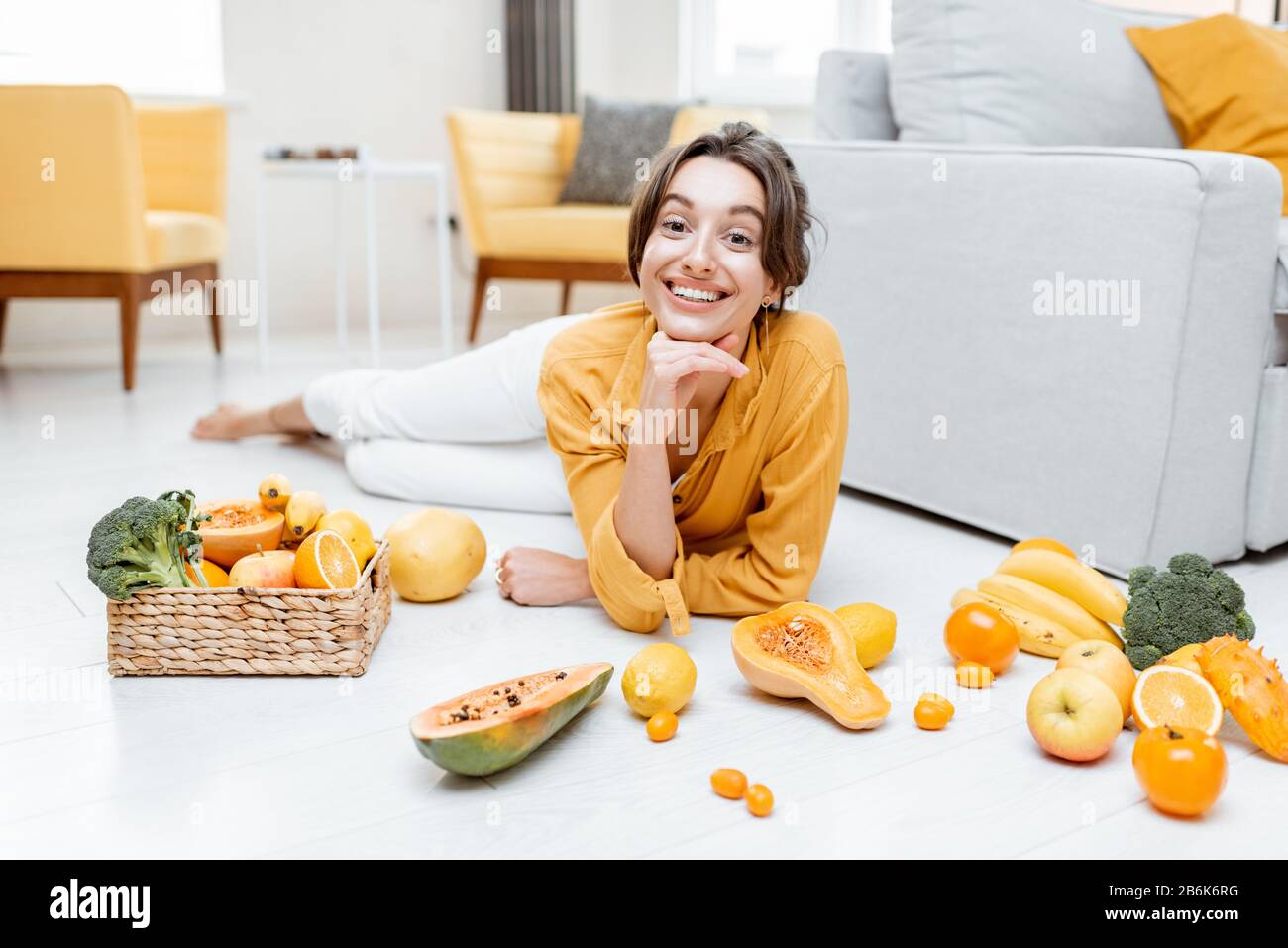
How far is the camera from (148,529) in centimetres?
152

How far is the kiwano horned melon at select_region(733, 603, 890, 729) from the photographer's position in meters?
1.46

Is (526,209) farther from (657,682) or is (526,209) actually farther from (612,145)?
(657,682)

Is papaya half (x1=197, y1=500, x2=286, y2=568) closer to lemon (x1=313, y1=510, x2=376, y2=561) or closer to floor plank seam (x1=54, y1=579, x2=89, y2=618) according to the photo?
lemon (x1=313, y1=510, x2=376, y2=561)

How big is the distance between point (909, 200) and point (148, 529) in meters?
1.49

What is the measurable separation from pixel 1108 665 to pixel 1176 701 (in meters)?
0.09

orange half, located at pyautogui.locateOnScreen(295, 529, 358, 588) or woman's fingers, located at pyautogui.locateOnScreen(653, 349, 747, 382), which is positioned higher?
woman's fingers, located at pyautogui.locateOnScreen(653, 349, 747, 382)

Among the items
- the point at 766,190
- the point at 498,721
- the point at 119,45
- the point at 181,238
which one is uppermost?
the point at 119,45

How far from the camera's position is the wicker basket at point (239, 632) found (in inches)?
61.6

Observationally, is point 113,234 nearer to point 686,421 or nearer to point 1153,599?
point 686,421

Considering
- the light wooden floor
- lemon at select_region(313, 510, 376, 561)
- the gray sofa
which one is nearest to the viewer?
the light wooden floor

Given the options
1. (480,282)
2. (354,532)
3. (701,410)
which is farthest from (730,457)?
(480,282)

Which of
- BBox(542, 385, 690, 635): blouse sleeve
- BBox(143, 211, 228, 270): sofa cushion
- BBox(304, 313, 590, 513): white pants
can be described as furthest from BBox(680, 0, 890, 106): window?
BBox(542, 385, 690, 635): blouse sleeve

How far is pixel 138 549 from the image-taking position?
59.9 inches
